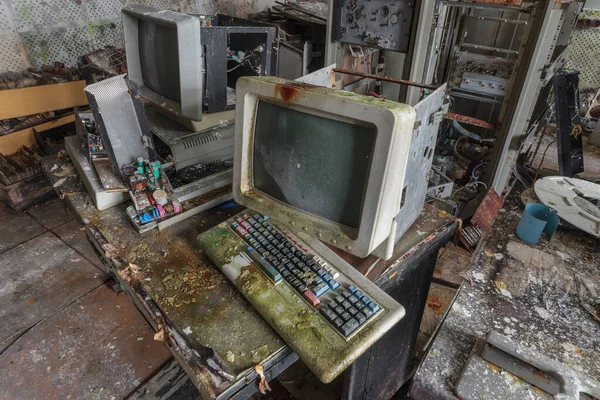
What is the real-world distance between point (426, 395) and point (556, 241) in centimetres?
88

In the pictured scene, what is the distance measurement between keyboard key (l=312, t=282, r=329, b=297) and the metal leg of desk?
199 mm

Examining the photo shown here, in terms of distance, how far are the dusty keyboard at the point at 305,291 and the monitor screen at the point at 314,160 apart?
11cm

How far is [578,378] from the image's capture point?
2.89 ft

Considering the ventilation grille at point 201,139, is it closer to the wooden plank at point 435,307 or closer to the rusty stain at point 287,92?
the rusty stain at point 287,92

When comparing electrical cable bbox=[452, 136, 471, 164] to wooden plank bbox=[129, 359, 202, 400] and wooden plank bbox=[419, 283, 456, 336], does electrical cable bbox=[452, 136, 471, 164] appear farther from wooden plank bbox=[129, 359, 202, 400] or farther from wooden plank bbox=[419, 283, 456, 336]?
wooden plank bbox=[129, 359, 202, 400]

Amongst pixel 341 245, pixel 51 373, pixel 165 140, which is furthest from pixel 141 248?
pixel 51 373

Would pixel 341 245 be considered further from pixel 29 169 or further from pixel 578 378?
pixel 29 169

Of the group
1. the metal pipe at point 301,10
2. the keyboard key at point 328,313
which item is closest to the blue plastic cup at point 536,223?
the keyboard key at point 328,313

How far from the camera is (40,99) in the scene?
8.39ft

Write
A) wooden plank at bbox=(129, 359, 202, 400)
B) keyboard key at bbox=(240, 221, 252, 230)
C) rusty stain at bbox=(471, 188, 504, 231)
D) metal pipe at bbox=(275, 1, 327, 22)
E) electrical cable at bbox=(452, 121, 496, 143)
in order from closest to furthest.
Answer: keyboard key at bbox=(240, 221, 252, 230)
wooden plank at bbox=(129, 359, 202, 400)
rusty stain at bbox=(471, 188, 504, 231)
electrical cable at bbox=(452, 121, 496, 143)
metal pipe at bbox=(275, 1, 327, 22)

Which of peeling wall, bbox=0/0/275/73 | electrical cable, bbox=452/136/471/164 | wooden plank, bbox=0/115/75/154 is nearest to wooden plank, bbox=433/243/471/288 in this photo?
electrical cable, bbox=452/136/471/164

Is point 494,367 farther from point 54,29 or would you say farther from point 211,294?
point 54,29

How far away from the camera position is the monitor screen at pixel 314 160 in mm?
804

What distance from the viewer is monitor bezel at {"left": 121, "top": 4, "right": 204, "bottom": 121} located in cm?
124
